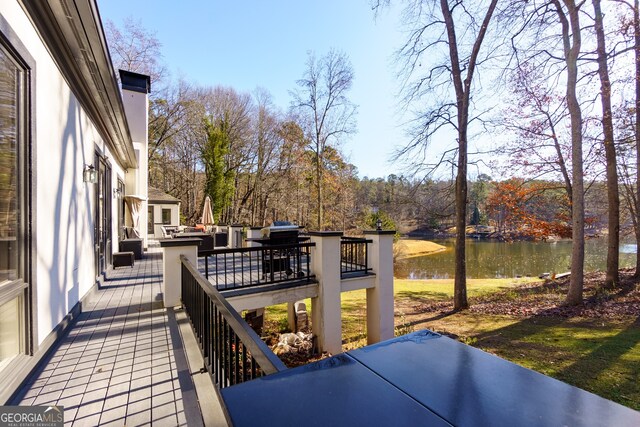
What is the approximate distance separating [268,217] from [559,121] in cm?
2027

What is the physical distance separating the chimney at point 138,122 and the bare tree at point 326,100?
795cm

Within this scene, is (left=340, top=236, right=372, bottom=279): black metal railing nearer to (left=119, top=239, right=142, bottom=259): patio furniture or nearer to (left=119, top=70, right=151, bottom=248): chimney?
(left=119, top=239, right=142, bottom=259): patio furniture

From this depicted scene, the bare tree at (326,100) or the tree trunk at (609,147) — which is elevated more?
the bare tree at (326,100)

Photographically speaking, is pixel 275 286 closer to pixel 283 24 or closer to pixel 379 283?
pixel 379 283

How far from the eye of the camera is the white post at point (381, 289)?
6.48m

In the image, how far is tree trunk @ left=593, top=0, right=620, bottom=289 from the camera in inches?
335

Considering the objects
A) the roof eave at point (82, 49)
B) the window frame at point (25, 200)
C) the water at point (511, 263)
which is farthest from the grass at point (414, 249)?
the window frame at point (25, 200)

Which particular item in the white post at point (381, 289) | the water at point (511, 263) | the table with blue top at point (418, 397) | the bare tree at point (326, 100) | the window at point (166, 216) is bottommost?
the water at point (511, 263)

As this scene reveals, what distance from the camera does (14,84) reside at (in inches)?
97.7

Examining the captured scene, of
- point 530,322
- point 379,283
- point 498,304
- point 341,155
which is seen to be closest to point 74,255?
point 379,283

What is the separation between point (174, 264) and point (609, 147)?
12.3 meters

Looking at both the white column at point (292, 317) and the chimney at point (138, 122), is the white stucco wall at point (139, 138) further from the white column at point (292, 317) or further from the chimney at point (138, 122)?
the white column at point (292, 317)

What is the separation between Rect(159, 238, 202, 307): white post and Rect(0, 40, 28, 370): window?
1.84 m

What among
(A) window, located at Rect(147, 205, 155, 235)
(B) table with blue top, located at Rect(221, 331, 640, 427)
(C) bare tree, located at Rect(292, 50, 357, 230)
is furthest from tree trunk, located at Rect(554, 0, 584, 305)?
(A) window, located at Rect(147, 205, 155, 235)
